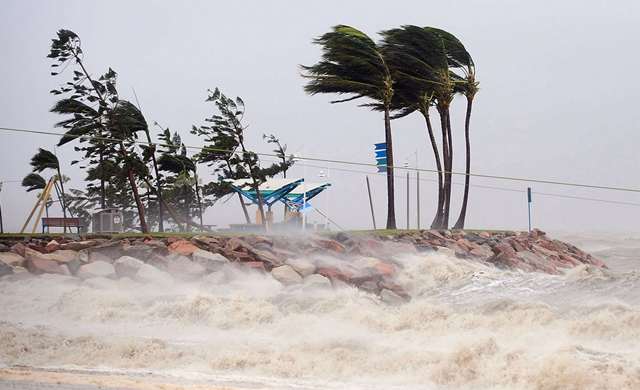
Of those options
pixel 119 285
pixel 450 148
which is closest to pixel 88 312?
pixel 119 285

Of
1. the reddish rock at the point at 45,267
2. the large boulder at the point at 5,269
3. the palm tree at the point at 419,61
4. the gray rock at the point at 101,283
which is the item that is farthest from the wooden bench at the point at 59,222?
the palm tree at the point at 419,61

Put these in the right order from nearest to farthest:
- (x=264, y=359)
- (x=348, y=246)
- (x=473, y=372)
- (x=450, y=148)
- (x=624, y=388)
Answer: (x=624, y=388) < (x=473, y=372) < (x=264, y=359) < (x=348, y=246) < (x=450, y=148)

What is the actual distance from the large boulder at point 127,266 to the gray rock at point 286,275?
8.67ft

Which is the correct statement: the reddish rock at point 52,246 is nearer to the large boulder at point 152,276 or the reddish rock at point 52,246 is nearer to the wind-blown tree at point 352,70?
the large boulder at point 152,276

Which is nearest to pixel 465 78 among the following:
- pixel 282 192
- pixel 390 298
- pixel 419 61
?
pixel 419 61

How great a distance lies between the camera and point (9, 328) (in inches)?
494

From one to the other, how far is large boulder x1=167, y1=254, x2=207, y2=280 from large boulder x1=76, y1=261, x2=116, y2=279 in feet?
3.71

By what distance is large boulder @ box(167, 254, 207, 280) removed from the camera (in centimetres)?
1416

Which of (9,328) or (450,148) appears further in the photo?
(450,148)

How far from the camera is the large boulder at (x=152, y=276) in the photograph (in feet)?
46.0

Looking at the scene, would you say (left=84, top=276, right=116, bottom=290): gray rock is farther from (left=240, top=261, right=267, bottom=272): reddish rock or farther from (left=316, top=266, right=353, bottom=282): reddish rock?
(left=316, top=266, right=353, bottom=282): reddish rock

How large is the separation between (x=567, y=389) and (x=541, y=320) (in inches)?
103

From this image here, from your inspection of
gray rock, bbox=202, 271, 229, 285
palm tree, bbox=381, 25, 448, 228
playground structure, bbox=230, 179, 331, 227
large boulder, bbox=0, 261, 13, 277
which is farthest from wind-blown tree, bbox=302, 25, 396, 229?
large boulder, bbox=0, 261, 13, 277

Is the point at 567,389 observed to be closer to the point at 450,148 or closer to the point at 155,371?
the point at 155,371
